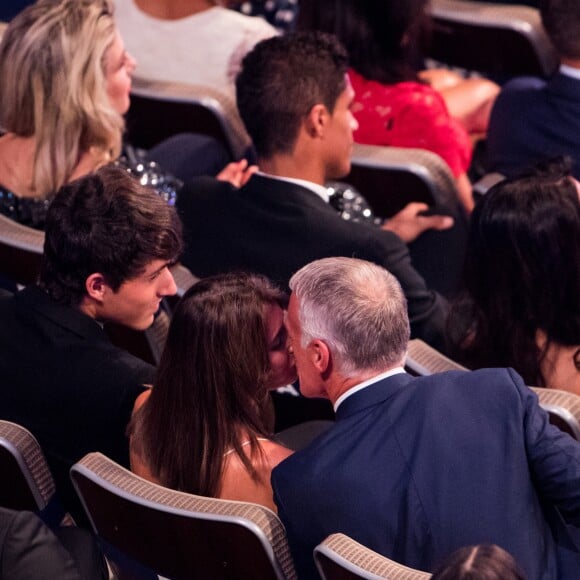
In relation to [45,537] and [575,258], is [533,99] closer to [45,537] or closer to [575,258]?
[575,258]

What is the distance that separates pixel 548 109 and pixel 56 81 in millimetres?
1313

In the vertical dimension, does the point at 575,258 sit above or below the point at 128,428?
above

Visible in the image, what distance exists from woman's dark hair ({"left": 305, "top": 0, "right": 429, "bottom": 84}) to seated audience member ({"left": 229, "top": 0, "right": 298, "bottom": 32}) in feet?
2.58

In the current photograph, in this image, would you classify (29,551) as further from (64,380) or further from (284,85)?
(284,85)

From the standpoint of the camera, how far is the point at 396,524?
1771mm

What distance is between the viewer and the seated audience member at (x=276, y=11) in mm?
4332

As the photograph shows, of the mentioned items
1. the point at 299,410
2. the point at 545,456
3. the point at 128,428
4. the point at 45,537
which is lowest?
the point at 299,410

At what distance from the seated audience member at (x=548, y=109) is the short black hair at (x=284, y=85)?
1.96 ft

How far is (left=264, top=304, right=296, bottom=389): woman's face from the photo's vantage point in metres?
2.06

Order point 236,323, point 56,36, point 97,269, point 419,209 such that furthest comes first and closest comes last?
point 419,209, point 56,36, point 97,269, point 236,323

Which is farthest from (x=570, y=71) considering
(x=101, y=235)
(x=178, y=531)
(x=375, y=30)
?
(x=178, y=531)

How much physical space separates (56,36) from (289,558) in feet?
5.44

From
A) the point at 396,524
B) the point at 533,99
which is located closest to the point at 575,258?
the point at 396,524

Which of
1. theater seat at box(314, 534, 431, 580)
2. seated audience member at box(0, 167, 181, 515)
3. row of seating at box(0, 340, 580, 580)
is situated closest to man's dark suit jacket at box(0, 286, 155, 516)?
seated audience member at box(0, 167, 181, 515)
